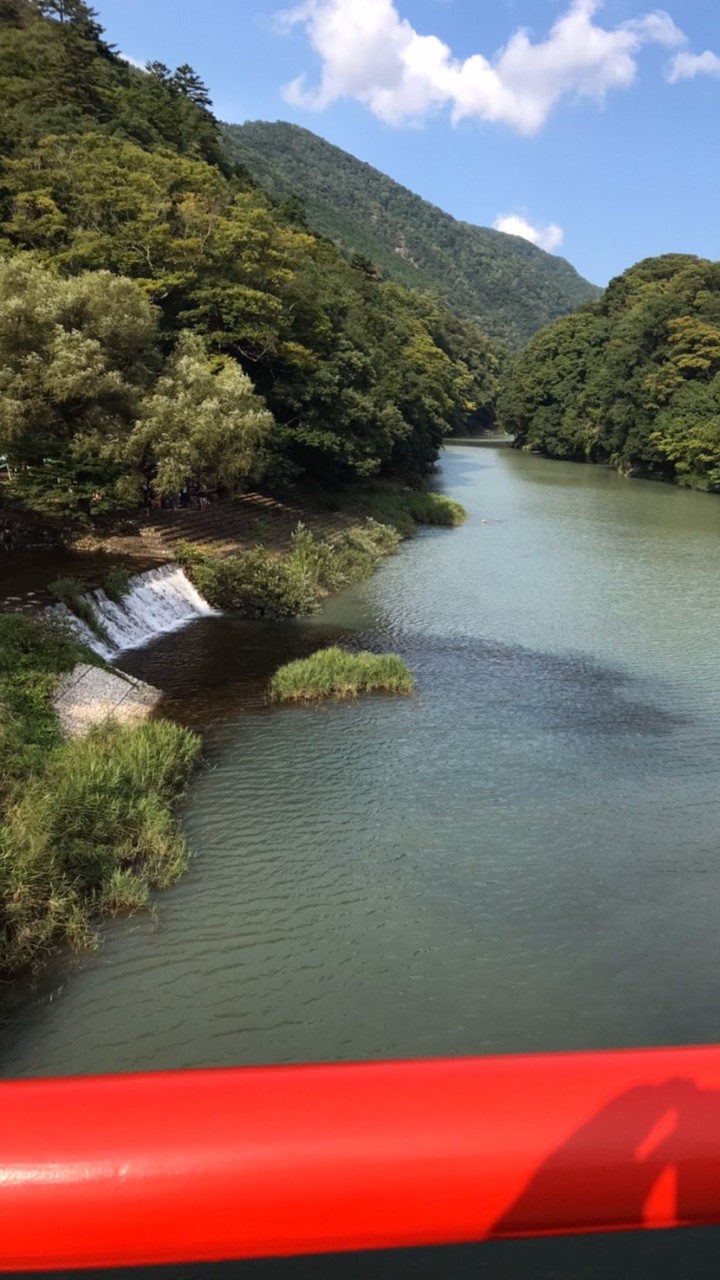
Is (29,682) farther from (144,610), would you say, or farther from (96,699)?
(144,610)

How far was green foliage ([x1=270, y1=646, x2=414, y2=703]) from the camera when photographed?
534 inches

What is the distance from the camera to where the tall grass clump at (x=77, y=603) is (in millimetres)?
15039

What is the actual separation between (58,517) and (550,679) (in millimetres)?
13023

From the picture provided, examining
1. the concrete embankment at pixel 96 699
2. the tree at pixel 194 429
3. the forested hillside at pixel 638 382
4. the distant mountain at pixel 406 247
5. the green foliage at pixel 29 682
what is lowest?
the concrete embankment at pixel 96 699

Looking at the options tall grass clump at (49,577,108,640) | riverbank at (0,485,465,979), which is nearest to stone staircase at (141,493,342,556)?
tall grass clump at (49,577,108,640)

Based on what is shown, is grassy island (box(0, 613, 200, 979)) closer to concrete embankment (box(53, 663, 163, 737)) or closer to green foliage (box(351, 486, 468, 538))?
concrete embankment (box(53, 663, 163, 737))

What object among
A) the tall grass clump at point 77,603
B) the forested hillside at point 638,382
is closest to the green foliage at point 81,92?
the tall grass clump at point 77,603

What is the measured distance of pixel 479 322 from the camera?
161 meters

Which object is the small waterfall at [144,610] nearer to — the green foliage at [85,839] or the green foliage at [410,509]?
the green foliage at [85,839]

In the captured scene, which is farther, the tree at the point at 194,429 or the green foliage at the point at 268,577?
the tree at the point at 194,429

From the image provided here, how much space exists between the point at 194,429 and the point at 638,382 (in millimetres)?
47139

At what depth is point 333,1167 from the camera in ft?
4.05

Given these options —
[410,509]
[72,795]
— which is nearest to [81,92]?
[410,509]

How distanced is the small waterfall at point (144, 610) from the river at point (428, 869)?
658mm
